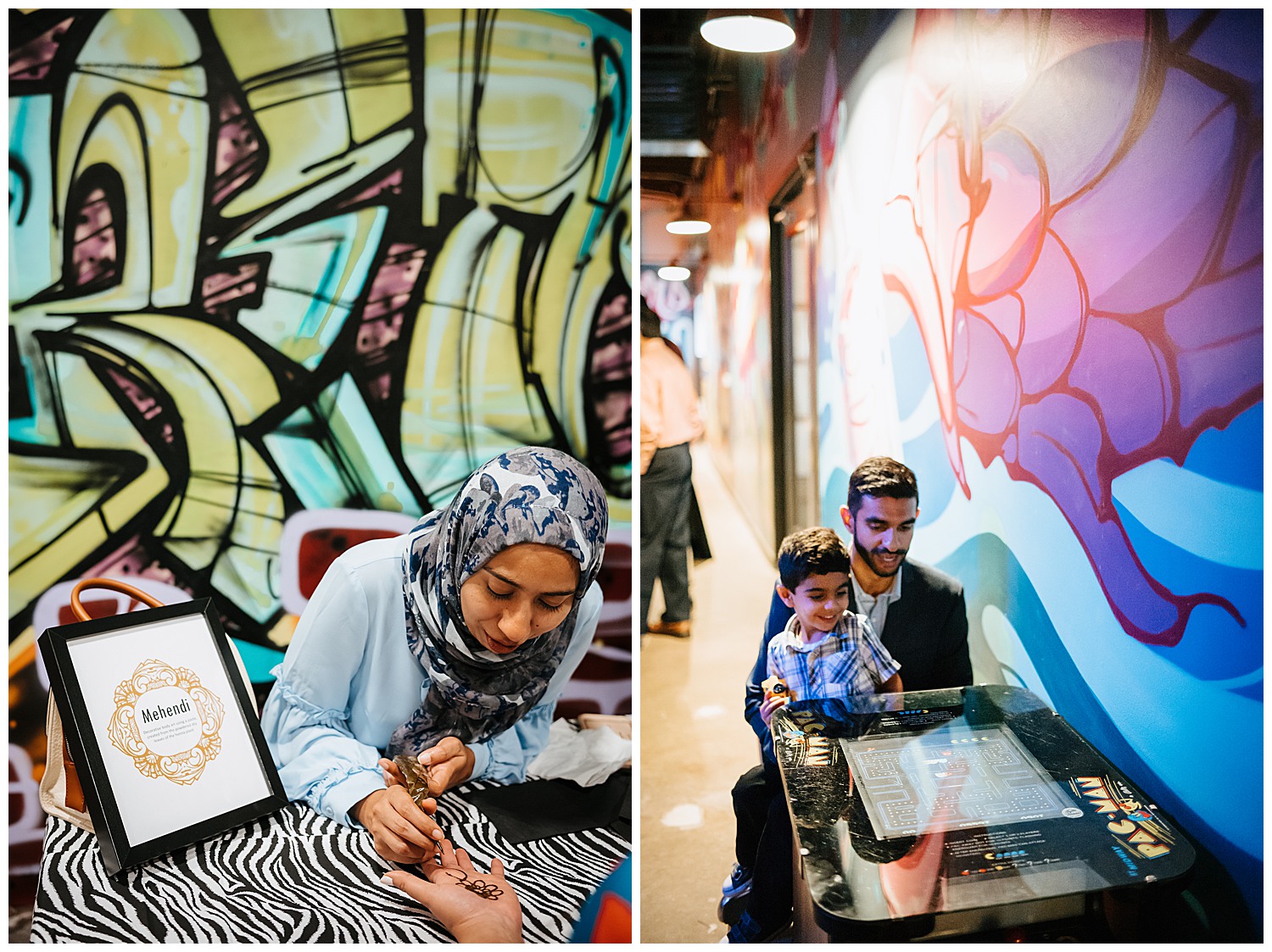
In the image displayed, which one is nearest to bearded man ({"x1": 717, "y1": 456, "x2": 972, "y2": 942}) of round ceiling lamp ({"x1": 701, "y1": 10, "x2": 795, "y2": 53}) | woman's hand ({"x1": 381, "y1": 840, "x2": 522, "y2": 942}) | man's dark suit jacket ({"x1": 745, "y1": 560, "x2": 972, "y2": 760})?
man's dark suit jacket ({"x1": 745, "y1": 560, "x2": 972, "y2": 760})

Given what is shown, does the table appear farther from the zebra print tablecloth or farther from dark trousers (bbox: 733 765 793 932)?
the zebra print tablecloth

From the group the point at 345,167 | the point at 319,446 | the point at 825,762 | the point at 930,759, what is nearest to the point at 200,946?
the point at 319,446

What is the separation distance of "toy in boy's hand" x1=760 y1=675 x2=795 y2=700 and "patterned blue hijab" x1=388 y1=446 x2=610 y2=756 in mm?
420

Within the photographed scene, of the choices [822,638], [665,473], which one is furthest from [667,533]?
[822,638]

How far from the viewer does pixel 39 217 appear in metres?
1.83

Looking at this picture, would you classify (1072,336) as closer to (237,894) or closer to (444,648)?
(444,648)

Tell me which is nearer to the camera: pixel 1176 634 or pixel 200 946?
pixel 1176 634

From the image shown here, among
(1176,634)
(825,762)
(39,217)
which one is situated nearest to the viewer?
(1176,634)

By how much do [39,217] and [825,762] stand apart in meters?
1.89

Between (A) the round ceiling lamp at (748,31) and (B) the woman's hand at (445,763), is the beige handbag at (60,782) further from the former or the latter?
(A) the round ceiling lamp at (748,31)

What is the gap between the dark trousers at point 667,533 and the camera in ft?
6.24

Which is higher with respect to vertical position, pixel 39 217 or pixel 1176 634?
pixel 39 217

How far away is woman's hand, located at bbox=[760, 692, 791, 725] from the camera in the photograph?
6.08 feet

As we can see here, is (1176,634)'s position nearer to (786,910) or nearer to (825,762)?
(825,762)
